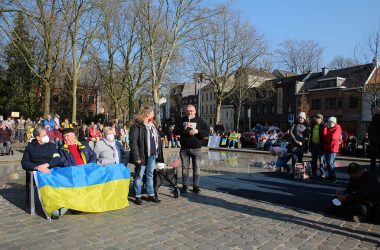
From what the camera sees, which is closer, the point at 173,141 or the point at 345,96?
the point at 173,141

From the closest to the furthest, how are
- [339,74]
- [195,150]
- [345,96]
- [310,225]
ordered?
1. [310,225]
2. [195,150]
3. [345,96]
4. [339,74]

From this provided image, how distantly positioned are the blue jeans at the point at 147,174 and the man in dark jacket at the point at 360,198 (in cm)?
327

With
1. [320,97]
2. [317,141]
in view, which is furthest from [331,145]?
[320,97]

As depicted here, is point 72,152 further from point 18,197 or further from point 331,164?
point 331,164

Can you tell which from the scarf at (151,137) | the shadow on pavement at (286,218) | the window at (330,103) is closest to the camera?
the shadow on pavement at (286,218)

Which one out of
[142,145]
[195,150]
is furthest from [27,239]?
[195,150]

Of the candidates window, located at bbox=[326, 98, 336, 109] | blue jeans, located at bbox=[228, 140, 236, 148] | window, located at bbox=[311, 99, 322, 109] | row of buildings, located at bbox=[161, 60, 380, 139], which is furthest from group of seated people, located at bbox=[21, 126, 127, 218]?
window, located at bbox=[311, 99, 322, 109]

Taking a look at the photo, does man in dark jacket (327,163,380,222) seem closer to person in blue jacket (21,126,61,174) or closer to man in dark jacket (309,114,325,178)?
man in dark jacket (309,114,325,178)

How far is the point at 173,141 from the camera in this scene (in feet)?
80.8

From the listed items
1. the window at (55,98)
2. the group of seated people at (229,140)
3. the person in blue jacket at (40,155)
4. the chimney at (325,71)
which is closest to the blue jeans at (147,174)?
the person in blue jacket at (40,155)

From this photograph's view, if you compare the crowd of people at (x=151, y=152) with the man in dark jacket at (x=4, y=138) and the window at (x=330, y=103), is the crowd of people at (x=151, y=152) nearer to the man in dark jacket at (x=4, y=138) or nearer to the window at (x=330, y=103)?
the man in dark jacket at (x=4, y=138)

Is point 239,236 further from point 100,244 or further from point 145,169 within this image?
point 145,169

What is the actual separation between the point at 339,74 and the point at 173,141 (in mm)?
34649

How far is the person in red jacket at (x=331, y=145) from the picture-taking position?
952 centimetres
